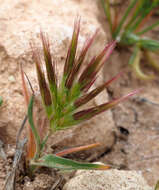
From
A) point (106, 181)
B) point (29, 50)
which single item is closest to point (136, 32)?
point (29, 50)

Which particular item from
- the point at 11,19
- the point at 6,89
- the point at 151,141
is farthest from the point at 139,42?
the point at 6,89

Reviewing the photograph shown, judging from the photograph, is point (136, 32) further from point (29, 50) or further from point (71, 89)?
point (71, 89)

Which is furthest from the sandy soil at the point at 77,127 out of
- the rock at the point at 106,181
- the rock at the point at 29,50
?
the rock at the point at 106,181

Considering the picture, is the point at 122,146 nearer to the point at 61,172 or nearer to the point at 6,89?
the point at 61,172

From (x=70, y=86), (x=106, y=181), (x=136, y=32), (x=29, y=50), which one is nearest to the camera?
(x=70, y=86)

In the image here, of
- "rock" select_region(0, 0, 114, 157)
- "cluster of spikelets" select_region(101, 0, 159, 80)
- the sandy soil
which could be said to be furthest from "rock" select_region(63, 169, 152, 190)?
"cluster of spikelets" select_region(101, 0, 159, 80)

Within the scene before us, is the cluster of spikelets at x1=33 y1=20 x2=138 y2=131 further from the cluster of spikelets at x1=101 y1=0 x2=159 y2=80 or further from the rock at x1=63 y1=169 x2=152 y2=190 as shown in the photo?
the cluster of spikelets at x1=101 y1=0 x2=159 y2=80
